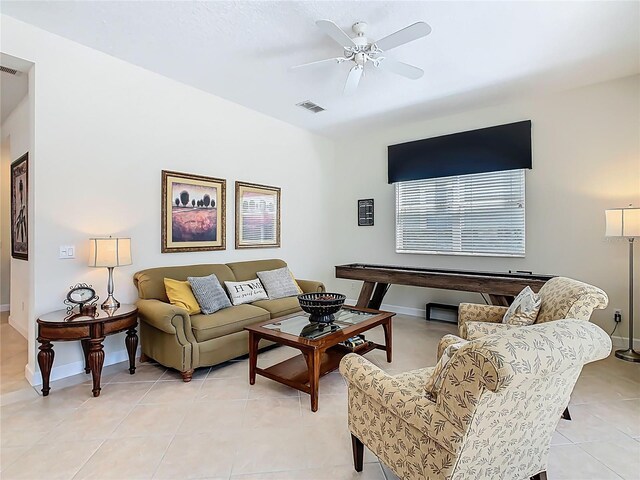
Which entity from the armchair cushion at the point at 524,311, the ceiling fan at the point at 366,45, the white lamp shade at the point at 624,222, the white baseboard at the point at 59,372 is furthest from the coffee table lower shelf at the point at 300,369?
the white lamp shade at the point at 624,222

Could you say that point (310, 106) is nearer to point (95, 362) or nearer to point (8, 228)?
point (95, 362)

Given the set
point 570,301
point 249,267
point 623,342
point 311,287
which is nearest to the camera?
point 570,301

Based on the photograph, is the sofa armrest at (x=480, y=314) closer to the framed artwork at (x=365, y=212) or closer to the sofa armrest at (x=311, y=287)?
the sofa armrest at (x=311, y=287)

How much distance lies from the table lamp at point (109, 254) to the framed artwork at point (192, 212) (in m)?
0.66

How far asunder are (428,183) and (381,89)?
1.72 m

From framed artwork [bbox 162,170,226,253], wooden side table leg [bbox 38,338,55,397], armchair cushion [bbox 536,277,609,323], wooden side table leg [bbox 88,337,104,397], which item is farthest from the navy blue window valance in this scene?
wooden side table leg [bbox 38,338,55,397]

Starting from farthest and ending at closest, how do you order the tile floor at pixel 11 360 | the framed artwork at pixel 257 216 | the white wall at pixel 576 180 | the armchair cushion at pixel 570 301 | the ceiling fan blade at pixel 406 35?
the framed artwork at pixel 257 216
the white wall at pixel 576 180
the tile floor at pixel 11 360
the ceiling fan blade at pixel 406 35
the armchair cushion at pixel 570 301

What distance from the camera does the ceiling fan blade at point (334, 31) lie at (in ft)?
7.40

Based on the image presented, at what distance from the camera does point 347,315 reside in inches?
128

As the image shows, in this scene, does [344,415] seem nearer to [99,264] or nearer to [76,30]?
[99,264]

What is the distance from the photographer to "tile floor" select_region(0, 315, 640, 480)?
1790 millimetres

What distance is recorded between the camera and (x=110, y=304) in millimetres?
2992

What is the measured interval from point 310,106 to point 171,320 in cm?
317

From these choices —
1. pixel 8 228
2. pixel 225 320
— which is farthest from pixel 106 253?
pixel 8 228
